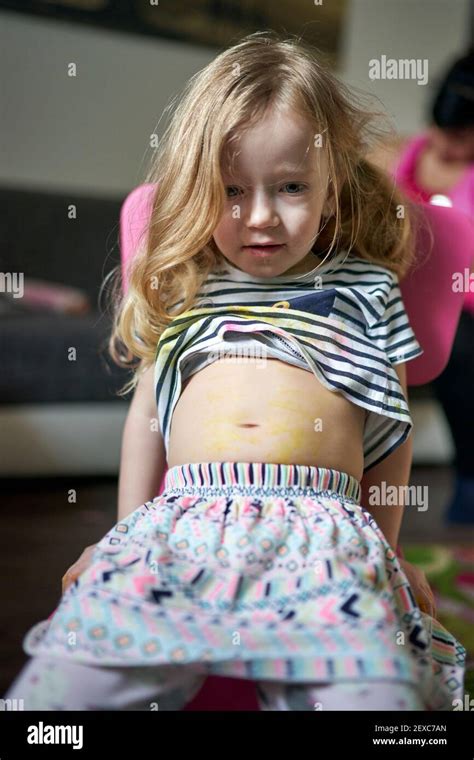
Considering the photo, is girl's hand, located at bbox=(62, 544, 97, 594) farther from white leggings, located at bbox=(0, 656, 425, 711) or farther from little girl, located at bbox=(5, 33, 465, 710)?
white leggings, located at bbox=(0, 656, 425, 711)

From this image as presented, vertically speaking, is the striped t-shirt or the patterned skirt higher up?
the striped t-shirt

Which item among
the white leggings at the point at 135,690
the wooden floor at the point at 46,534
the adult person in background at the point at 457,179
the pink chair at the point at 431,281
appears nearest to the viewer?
the white leggings at the point at 135,690

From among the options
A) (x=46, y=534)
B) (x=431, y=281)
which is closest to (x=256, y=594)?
(x=431, y=281)

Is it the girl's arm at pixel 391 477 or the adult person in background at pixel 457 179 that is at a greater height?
the adult person in background at pixel 457 179

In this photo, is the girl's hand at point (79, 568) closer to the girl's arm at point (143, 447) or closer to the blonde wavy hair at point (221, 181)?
the girl's arm at point (143, 447)

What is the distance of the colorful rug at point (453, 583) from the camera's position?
1.32 meters

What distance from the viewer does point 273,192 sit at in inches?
31.9

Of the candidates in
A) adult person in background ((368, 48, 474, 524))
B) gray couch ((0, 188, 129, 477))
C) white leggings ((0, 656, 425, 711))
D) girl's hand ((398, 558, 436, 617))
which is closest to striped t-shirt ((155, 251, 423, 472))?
girl's hand ((398, 558, 436, 617))

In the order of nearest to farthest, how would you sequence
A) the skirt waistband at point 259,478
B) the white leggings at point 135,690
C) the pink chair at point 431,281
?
the white leggings at point 135,690
the skirt waistband at point 259,478
the pink chair at point 431,281

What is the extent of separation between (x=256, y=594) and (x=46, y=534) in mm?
922

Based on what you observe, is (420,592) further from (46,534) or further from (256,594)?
(46,534)

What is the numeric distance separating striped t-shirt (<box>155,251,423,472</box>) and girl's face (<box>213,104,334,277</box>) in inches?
1.6

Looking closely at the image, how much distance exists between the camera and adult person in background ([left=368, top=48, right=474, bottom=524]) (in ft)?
6.41

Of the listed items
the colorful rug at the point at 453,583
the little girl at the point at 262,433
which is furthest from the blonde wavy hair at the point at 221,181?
the colorful rug at the point at 453,583
